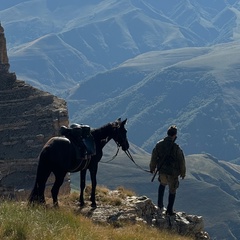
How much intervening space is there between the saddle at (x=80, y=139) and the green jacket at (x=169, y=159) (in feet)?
8.49

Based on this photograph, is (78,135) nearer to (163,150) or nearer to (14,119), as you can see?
(163,150)

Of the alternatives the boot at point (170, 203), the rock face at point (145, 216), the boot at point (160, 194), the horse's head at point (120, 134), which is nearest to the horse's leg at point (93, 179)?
the rock face at point (145, 216)

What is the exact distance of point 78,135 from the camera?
22.7 metres

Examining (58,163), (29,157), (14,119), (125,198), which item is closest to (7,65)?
(14,119)

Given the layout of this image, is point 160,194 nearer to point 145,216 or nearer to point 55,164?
point 145,216

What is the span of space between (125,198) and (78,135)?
5226mm

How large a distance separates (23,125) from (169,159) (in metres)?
29.9

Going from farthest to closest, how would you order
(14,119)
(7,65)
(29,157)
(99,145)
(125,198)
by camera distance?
(7,65)
(14,119)
(29,157)
(125,198)
(99,145)

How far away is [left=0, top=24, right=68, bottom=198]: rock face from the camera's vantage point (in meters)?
49.8

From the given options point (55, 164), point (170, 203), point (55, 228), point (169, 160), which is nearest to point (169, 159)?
point (169, 160)

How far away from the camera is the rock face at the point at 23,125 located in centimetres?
4975

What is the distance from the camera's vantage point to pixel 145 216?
2533 centimetres

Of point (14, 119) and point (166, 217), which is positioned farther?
point (14, 119)

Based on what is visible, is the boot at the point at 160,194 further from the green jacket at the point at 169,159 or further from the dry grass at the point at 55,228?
the dry grass at the point at 55,228
